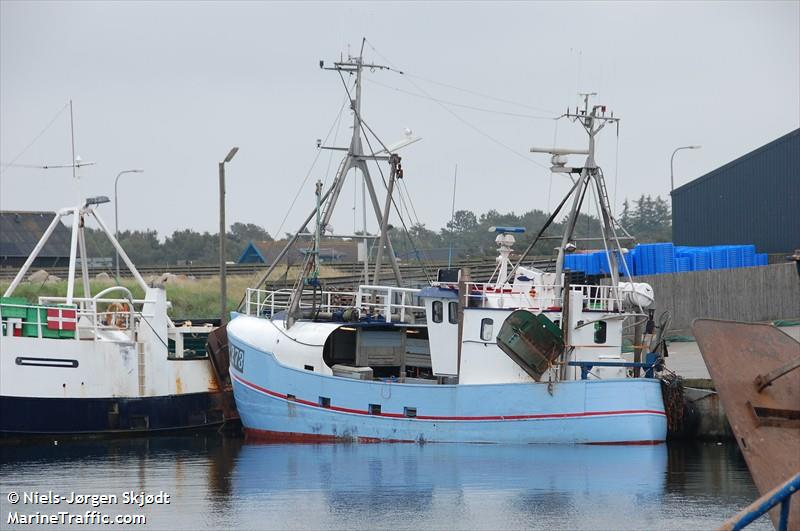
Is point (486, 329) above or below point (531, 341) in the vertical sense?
above

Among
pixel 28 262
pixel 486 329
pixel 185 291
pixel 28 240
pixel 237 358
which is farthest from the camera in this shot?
pixel 28 240

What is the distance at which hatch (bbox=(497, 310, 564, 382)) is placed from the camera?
23.0 metres

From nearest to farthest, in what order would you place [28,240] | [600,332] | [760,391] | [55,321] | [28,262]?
[760,391]
[600,332]
[55,321]
[28,262]
[28,240]

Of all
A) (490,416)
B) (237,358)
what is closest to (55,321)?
(237,358)

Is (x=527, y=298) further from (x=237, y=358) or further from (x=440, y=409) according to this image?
(x=237, y=358)

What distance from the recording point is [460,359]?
24453mm

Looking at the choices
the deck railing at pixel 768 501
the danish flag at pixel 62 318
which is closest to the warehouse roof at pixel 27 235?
the danish flag at pixel 62 318

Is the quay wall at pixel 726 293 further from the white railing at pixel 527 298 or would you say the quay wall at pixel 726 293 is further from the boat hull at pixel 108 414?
the boat hull at pixel 108 414

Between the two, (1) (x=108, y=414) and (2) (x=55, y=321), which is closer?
(2) (x=55, y=321)

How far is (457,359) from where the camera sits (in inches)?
974

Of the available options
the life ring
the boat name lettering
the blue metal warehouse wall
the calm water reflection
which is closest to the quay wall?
the blue metal warehouse wall

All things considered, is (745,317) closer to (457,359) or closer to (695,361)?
(695,361)

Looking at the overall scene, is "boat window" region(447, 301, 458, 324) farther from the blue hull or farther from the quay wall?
the quay wall

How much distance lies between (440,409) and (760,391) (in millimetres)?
15783
